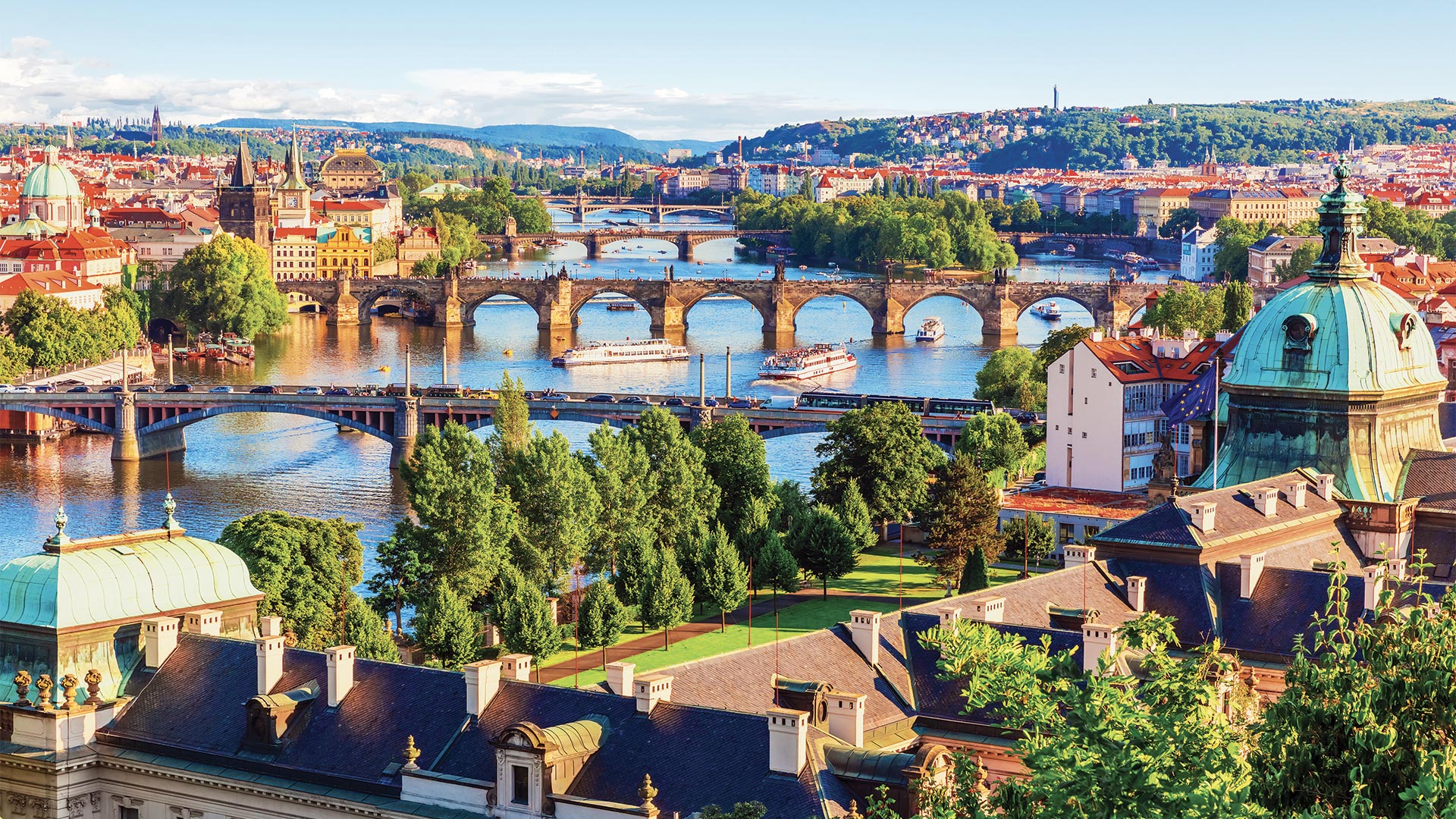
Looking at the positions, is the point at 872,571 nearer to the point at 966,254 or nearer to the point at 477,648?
the point at 477,648

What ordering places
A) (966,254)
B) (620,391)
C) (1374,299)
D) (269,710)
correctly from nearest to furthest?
(269,710) < (1374,299) < (620,391) < (966,254)

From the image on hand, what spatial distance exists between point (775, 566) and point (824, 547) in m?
1.32

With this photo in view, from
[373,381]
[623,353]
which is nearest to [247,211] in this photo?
[623,353]

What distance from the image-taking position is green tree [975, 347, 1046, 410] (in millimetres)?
72438

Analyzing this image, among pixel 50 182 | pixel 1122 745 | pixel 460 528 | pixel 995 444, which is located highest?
pixel 50 182

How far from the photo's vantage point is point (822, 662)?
1077 inches

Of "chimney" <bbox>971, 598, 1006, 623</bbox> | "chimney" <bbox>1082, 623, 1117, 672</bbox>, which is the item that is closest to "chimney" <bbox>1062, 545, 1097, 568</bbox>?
"chimney" <bbox>971, 598, 1006, 623</bbox>

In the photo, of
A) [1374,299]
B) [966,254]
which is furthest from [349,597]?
[966,254]

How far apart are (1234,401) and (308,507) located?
2905 cm

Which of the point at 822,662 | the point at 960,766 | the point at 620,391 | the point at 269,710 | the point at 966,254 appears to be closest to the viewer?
the point at 960,766

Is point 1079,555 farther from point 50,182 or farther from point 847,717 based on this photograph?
point 50,182

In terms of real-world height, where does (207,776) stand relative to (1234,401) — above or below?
below

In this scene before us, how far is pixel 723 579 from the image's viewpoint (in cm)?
4444

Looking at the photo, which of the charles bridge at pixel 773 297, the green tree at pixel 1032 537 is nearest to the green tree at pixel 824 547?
the green tree at pixel 1032 537
